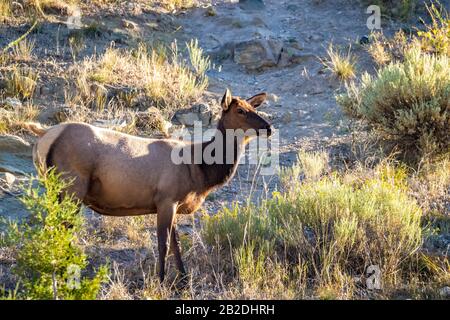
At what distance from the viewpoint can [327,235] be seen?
8.74m

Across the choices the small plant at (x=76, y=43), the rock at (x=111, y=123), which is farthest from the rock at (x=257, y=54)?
the rock at (x=111, y=123)

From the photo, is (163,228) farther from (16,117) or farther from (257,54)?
(257,54)

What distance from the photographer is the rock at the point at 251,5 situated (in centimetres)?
2013

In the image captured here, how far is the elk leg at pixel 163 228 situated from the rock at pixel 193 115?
18.6 feet

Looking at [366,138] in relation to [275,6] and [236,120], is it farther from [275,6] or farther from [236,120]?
[275,6]

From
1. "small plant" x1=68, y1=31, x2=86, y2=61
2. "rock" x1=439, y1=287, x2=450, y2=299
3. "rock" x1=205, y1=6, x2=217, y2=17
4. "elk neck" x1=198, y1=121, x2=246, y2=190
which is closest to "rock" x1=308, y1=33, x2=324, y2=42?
"rock" x1=205, y1=6, x2=217, y2=17

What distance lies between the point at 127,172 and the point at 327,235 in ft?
8.03

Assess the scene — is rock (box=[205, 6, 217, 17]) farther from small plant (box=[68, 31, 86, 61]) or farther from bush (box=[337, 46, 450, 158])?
bush (box=[337, 46, 450, 158])

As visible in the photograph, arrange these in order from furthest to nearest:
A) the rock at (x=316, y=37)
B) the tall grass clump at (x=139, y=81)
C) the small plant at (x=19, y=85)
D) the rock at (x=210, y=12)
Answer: the rock at (x=210, y=12), the rock at (x=316, y=37), the tall grass clump at (x=139, y=81), the small plant at (x=19, y=85)

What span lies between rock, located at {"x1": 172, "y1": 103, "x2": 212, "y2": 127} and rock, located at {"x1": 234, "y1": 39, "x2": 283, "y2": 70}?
10.7 feet

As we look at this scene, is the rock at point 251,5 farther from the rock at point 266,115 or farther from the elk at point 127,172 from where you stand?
the elk at point 127,172

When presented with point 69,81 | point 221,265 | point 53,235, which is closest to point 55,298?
point 53,235

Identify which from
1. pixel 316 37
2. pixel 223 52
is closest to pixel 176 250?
pixel 223 52

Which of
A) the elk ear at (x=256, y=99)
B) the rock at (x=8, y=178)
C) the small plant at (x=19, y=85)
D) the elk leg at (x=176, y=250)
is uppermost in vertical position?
the small plant at (x=19, y=85)
